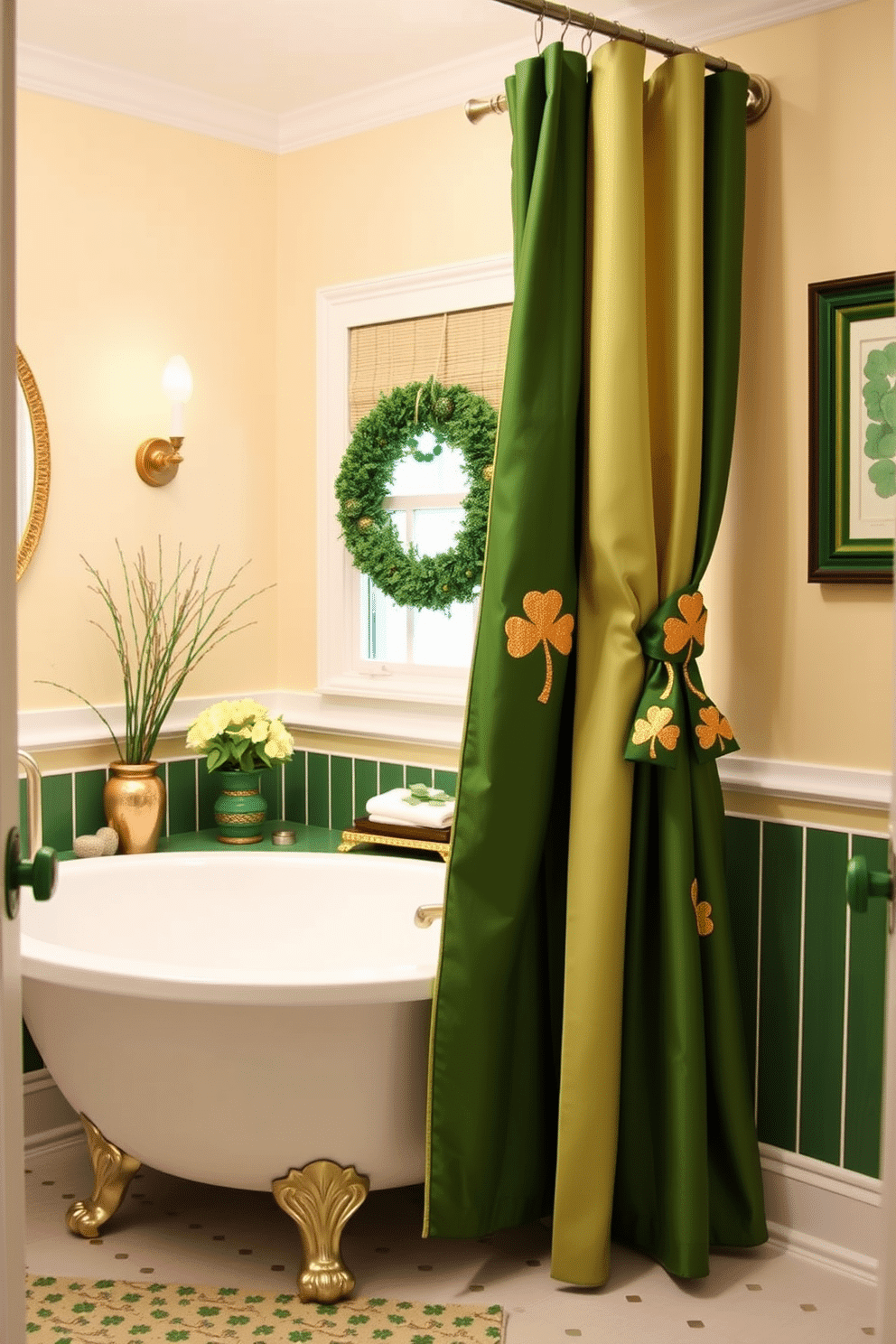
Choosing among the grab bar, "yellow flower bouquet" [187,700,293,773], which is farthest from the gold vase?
the grab bar

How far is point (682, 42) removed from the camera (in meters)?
2.99

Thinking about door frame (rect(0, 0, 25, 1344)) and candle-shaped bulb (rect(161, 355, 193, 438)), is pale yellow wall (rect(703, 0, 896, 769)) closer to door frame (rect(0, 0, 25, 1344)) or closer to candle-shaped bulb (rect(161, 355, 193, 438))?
candle-shaped bulb (rect(161, 355, 193, 438))

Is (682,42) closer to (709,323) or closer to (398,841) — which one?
(709,323)

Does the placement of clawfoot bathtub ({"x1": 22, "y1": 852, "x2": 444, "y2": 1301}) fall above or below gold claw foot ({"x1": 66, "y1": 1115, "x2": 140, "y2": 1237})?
above

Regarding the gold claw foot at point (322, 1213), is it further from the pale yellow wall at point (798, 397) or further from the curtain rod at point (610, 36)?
the curtain rod at point (610, 36)

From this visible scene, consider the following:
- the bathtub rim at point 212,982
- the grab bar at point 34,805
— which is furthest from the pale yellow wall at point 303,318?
the grab bar at point 34,805

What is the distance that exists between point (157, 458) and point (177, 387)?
20cm

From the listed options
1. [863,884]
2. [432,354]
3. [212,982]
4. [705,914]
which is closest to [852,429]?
[705,914]

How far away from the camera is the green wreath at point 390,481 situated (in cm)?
343

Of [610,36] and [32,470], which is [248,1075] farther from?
[610,36]

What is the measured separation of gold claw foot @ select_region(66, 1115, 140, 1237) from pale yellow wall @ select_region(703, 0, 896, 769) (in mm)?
1551

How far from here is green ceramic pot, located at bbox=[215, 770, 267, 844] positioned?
3674 millimetres

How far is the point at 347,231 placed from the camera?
3.77m

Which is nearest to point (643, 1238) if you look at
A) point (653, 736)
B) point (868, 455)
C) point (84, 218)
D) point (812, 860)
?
point (812, 860)
